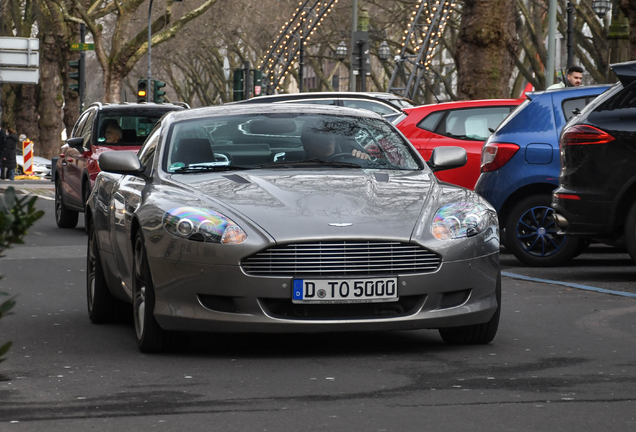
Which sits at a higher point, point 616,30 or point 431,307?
point 616,30

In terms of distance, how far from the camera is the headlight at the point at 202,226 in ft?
21.4

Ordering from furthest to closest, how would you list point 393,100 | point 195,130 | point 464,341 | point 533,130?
point 393,100
point 533,130
point 195,130
point 464,341

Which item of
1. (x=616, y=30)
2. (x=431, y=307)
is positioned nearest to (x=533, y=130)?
(x=431, y=307)

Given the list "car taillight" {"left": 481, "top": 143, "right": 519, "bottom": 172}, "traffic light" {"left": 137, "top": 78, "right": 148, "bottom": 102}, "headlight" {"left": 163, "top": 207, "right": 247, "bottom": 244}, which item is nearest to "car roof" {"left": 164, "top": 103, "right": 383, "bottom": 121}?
"headlight" {"left": 163, "top": 207, "right": 247, "bottom": 244}

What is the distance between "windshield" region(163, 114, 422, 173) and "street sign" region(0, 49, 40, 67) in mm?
32686

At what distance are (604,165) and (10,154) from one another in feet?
102

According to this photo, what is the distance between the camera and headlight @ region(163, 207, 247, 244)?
6.51m

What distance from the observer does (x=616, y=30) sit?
31391 millimetres

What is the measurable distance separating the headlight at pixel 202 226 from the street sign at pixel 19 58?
34.0 meters

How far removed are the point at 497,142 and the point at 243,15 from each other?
151 ft

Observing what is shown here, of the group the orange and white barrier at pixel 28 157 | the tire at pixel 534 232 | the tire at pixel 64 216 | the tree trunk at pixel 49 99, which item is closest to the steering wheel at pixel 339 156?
the tire at pixel 534 232

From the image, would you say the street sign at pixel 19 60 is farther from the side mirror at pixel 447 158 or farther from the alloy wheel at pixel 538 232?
the side mirror at pixel 447 158

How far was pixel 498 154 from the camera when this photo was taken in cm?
1204

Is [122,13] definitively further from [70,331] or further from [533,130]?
[70,331]
